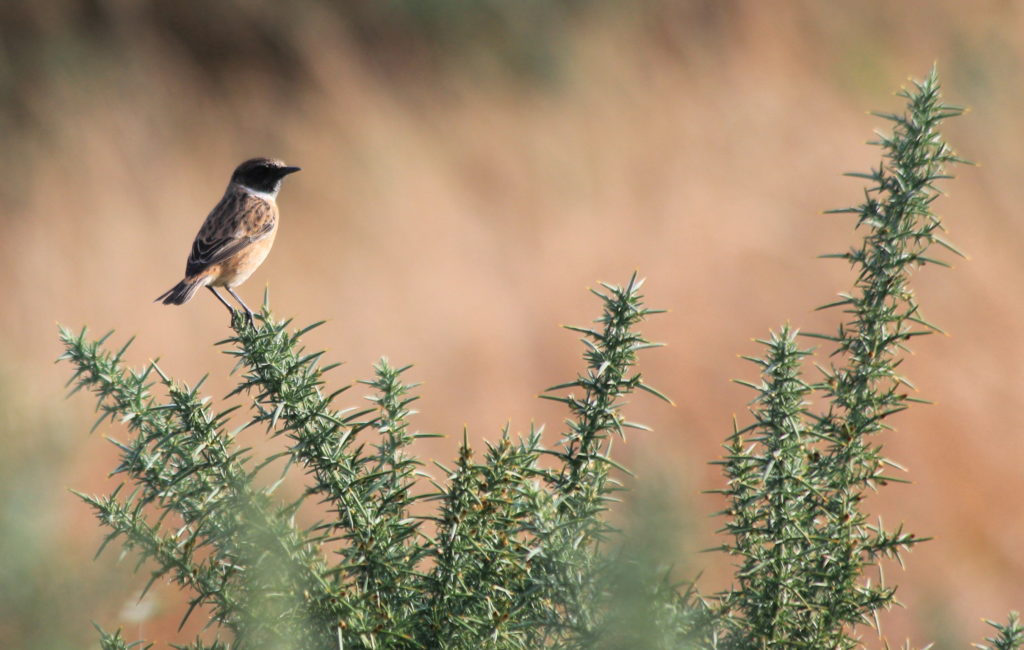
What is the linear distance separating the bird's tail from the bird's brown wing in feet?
0.17

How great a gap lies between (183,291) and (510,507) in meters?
2.62

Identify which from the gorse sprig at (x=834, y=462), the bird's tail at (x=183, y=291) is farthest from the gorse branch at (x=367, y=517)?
the bird's tail at (x=183, y=291)

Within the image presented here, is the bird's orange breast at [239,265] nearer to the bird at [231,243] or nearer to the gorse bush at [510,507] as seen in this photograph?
the bird at [231,243]

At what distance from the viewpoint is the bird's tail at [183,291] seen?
4.04 m

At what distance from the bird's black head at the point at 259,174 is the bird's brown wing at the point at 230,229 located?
0.41ft

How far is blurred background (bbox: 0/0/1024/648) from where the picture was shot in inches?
398

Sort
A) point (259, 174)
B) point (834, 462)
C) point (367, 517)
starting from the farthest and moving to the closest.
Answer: point (259, 174) < point (834, 462) < point (367, 517)

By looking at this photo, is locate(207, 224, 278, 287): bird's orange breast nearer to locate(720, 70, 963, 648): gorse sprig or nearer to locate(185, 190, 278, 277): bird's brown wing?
locate(185, 190, 278, 277): bird's brown wing

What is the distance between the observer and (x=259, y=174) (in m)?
5.22

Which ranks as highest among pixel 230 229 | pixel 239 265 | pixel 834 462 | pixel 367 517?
pixel 230 229

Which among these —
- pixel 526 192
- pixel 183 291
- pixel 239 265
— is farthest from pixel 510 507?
pixel 526 192

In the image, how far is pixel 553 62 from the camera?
11172mm

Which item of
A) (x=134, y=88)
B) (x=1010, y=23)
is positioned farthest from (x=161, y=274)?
(x=1010, y=23)

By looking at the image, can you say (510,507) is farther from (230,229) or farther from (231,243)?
(230,229)
